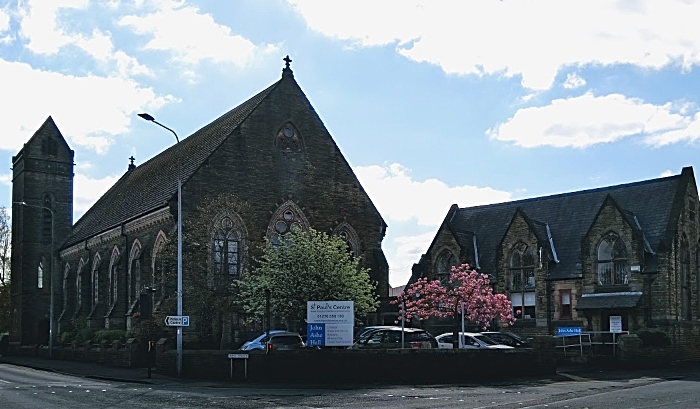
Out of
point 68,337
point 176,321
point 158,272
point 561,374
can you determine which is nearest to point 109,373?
point 176,321

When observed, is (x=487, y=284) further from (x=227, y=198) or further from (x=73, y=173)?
(x=73, y=173)

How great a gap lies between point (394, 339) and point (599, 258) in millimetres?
16093

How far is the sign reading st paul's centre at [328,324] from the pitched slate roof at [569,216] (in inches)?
766

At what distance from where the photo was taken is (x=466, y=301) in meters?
40.5

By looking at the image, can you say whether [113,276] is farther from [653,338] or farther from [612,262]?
[653,338]

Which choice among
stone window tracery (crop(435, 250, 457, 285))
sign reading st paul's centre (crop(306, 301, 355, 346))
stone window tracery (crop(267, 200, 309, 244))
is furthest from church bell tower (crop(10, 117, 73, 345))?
sign reading st paul's centre (crop(306, 301, 355, 346))

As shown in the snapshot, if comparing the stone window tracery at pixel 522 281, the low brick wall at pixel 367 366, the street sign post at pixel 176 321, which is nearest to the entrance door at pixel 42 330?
the stone window tracery at pixel 522 281

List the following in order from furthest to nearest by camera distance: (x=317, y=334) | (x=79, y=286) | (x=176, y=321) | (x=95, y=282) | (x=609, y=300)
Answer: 1. (x=79, y=286)
2. (x=95, y=282)
3. (x=609, y=300)
4. (x=176, y=321)
5. (x=317, y=334)

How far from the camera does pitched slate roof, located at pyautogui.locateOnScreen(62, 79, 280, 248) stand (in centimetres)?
4509

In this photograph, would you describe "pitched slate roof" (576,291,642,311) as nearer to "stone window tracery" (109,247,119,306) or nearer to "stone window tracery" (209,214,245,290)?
"stone window tracery" (209,214,245,290)

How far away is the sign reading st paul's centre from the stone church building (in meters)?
13.2

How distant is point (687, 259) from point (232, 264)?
941 inches

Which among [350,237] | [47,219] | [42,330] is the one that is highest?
[47,219]

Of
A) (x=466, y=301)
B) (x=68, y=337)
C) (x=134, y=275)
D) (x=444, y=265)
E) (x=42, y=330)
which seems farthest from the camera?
(x=42, y=330)
